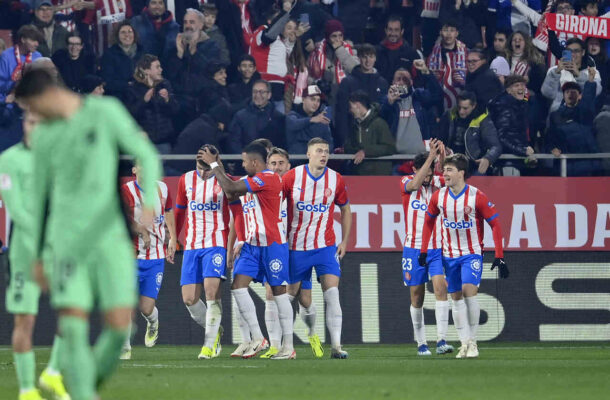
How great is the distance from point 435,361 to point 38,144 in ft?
24.7

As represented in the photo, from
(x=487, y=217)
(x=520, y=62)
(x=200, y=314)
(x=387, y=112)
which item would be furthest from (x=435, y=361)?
(x=520, y=62)

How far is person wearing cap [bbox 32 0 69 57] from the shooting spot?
17938 millimetres

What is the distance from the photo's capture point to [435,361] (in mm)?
12836

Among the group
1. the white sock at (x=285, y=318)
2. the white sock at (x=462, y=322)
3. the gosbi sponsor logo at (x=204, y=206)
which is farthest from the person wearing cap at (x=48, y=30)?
the white sock at (x=462, y=322)

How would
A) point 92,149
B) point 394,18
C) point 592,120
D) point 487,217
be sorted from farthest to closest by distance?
Result: point 394,18, point 592,120, point 487,217, point 92,149

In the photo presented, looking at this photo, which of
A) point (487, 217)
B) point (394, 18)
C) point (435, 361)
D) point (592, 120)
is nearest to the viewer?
point (435, 361)

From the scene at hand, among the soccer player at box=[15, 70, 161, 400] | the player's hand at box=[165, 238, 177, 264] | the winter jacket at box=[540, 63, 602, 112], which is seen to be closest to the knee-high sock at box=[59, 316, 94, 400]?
the soccer player at box=[15, 70, 161, 400]

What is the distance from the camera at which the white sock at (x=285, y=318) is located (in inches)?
515

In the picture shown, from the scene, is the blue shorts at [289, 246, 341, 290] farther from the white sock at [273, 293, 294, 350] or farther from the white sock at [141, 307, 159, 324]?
the white sock at [141, 307, 159, 324]

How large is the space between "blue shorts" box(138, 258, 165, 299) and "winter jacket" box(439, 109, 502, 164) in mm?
5239

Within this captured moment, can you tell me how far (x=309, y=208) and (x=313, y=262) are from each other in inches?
23.6

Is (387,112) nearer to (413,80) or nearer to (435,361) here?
(413,80)

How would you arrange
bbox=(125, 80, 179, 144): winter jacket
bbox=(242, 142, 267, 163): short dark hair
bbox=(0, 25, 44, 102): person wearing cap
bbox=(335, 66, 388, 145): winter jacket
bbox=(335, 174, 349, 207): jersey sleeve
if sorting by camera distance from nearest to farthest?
bbox=(242, 142, 267, 163): short dark hair, bbox=(335, 174, 349, 207): jersey sleeve, bbox=(125, 80, 179, 144): winter jacket, bbox=(0, 25, 44, 102): person wearing cap, bbox=(335, 66, 388, 145): winter jacket

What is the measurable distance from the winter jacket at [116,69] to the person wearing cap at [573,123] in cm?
614
